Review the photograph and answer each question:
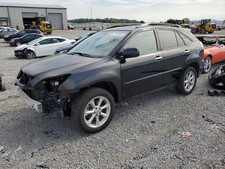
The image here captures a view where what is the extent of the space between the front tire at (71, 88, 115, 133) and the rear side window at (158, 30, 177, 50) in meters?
1.85

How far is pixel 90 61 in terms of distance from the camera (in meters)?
3.32

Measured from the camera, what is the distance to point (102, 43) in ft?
12.9

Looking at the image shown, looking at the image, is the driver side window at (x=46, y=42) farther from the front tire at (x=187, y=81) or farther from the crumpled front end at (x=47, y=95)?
the crumpled front end at (x=47, y=95)

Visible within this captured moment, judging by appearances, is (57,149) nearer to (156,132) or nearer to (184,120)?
(156,132)

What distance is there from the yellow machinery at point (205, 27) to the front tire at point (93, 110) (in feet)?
110

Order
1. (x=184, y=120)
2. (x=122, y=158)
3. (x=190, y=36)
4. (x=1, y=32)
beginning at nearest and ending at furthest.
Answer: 1. (x=122, y=158)
2. (x=184, y=120)
3. (x=190, y=36)
4. (x=1, y=32)

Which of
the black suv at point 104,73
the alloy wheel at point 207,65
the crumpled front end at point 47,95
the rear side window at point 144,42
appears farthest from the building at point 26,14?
the crumpled front end at point 47,95

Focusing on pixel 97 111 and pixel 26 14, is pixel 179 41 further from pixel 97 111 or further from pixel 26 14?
pixel 26 14

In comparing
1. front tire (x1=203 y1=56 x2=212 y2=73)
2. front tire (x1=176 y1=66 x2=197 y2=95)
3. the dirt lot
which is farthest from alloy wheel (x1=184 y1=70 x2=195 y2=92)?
front tire (x1=203 y1=56 x2=212 y2=73)

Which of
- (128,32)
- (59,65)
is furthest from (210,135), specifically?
(59,65)

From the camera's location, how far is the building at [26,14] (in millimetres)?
43537

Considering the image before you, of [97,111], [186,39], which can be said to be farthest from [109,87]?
[186,39]

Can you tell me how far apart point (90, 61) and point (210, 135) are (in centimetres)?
239

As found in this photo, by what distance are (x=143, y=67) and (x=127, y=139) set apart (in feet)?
4.77
